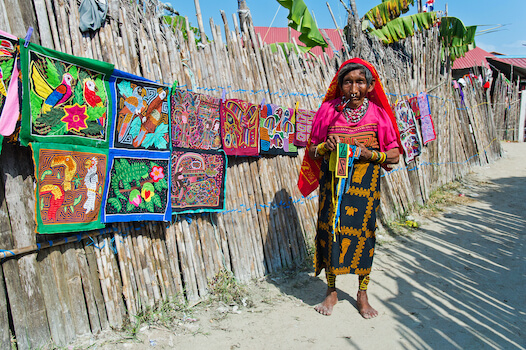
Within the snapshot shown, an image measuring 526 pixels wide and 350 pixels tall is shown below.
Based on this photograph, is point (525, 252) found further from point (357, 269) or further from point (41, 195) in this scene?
point (41, 195)

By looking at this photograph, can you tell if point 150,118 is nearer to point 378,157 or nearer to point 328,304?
Result: point 378,157

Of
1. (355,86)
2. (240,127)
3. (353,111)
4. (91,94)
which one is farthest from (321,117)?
(91,94)

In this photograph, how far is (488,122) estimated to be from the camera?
9297 mm

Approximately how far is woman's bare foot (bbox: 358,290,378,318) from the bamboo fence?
38.0 inches


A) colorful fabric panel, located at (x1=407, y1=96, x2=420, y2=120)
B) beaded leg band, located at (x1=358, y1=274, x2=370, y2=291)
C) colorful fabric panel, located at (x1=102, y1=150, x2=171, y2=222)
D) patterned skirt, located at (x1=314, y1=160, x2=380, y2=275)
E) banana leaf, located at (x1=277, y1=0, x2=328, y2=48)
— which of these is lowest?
beaded leg band, located at (x1=358, y1=274, x2=370, y2=291)

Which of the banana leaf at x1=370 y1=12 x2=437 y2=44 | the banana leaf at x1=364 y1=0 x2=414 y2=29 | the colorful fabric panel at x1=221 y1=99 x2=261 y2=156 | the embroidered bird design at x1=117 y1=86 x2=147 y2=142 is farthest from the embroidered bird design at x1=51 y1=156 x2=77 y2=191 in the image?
the banana leaf at x1=364 y1=0 x2=414 y2=29

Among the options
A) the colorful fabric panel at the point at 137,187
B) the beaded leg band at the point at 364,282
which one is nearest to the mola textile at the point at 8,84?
the colorful fabric panel at the point at 137,187

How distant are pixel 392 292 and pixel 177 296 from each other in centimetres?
183

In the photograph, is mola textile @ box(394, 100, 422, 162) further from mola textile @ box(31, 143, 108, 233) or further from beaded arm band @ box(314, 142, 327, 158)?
mola textile @ box(31, 143, 108, 233)

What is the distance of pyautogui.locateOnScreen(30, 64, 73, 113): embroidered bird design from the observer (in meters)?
2.10

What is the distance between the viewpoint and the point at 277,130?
373 cm

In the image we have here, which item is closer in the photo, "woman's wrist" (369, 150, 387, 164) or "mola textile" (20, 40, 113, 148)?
"mola textile" (20, 40, 113, 148)

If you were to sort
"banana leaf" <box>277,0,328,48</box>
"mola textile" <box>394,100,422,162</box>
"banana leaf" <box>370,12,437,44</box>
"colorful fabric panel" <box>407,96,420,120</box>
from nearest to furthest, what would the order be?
"mola textile" <box>394,100,422,162</box> < "colorful fabric panel" <box>407,96,420,120</box> < "banana leaf" <box>277,0,328,48</box> < "banana leaf" <box>370,12,437,44</box>

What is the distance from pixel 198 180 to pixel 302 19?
4.45 m
